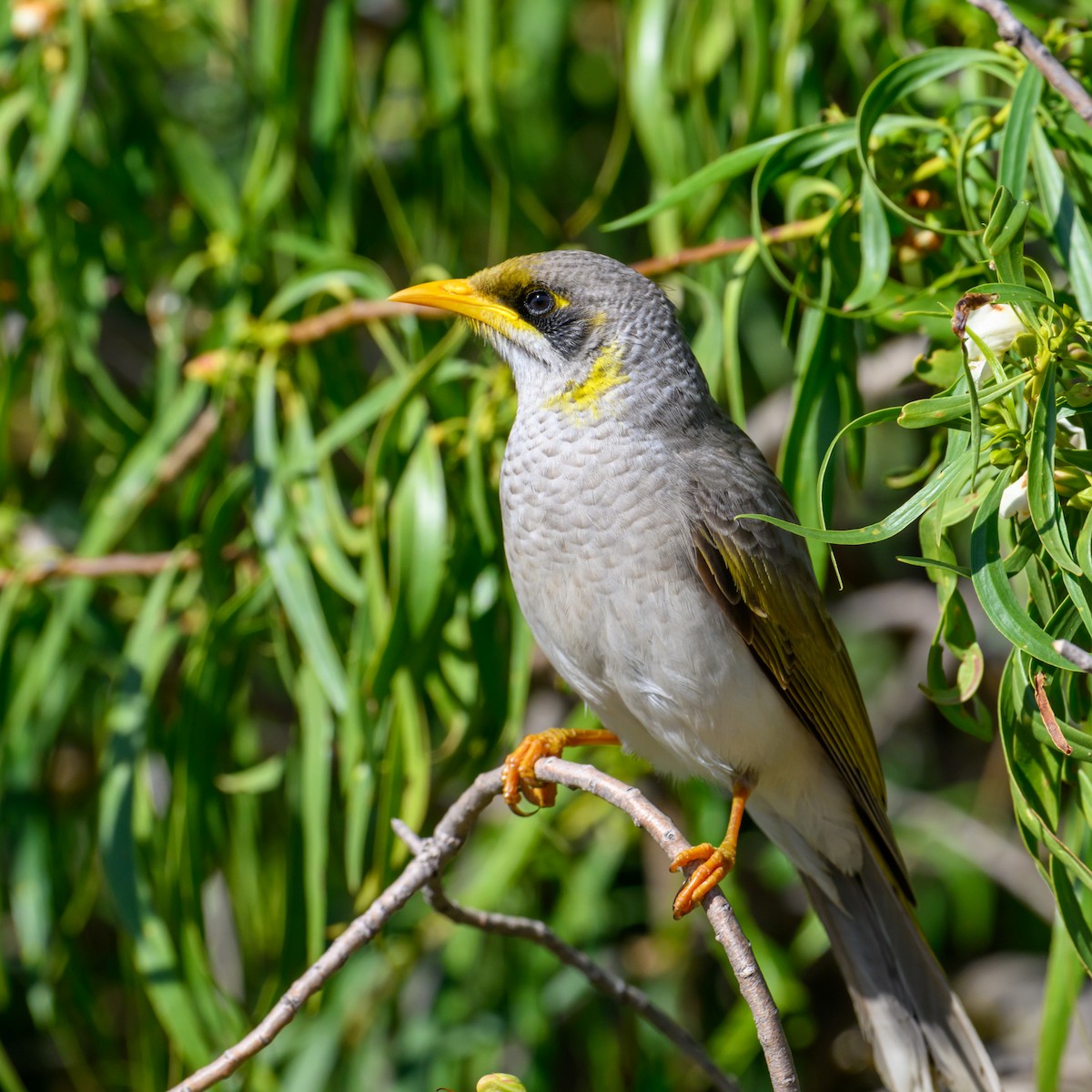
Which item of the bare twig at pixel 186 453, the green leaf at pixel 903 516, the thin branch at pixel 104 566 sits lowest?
the thin branch at pixel 104 566

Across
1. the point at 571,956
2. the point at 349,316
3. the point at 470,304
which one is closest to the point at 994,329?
the point at 470,304

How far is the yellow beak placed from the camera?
3.01 metres

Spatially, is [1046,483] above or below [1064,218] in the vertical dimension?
below

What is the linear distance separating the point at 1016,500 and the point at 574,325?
116 centimetres

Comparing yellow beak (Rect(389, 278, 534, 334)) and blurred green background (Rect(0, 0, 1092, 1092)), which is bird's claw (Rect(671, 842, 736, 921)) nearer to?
blurred green background (Rect(0, 0, 1092, 1092))

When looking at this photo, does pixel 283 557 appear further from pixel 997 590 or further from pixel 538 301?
pixel 997 590

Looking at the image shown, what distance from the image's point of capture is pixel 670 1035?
2.69 m

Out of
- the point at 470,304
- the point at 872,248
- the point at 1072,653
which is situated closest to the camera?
the point at 1072,653

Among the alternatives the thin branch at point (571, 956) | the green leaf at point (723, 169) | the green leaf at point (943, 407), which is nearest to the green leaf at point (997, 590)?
the green leaf at point (943, 407)

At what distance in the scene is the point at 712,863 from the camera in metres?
2.86

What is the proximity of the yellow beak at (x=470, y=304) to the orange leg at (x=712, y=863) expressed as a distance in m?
1.17

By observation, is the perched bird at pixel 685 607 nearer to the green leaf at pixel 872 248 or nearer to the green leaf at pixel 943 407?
the green leaf at pixel 872 248

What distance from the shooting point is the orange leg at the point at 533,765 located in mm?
3057

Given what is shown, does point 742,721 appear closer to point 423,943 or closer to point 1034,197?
point 1034,197
